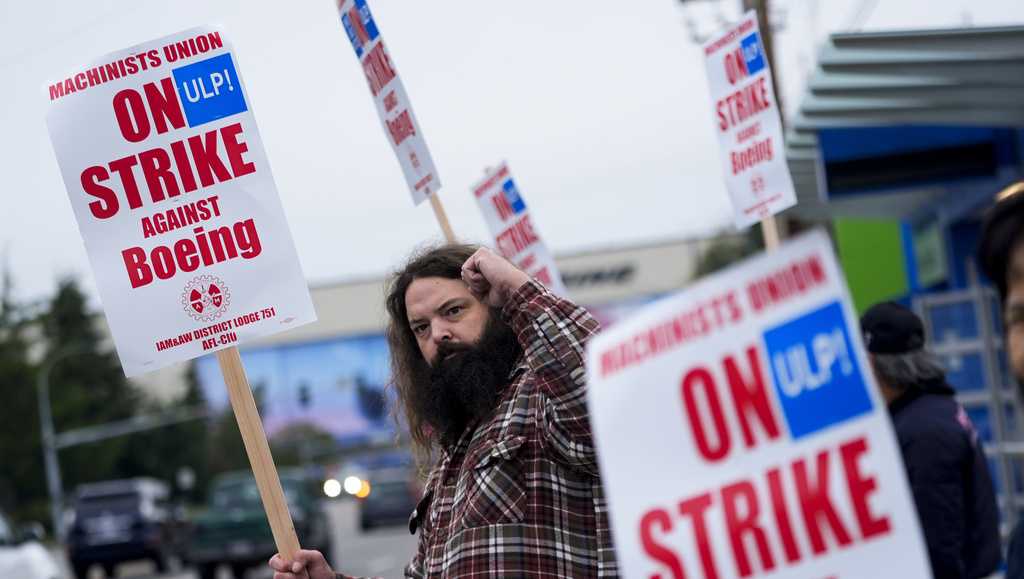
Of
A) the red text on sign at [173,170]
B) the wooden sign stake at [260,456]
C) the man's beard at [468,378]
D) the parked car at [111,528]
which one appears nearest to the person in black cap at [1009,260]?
the man's beard at [468,378]

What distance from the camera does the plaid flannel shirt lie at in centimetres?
326

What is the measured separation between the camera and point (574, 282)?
9338cm

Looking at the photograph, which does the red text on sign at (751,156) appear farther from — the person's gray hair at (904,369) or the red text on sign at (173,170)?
the red text on sign at (173,170)

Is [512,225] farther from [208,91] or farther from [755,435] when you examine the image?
[755,435]

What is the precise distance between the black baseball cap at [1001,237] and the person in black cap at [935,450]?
9.53ft

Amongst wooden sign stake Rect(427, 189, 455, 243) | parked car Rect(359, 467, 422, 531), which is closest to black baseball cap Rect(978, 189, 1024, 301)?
wooden sign stake Rect(427, 189, 455, 243)

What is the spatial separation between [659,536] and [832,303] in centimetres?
35

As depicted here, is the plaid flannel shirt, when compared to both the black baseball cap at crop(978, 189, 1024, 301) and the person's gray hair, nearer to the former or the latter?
the black baseball cap at crop(978, 189, 1024, 301)

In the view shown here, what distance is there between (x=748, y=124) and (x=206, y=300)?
375 cm

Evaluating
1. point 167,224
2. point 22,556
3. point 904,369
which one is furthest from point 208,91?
point 22,556

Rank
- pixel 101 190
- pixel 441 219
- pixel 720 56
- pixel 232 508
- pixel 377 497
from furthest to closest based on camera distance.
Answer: pixel 377 497 < pixel 232 508 < pixel 720 56 < pixel 441 219 < pixel 101 190

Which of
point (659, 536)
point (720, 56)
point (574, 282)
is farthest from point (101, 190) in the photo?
point (574, 282)

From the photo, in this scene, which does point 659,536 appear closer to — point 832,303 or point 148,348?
point 832,303

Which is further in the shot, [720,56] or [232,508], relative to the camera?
[232,508]
